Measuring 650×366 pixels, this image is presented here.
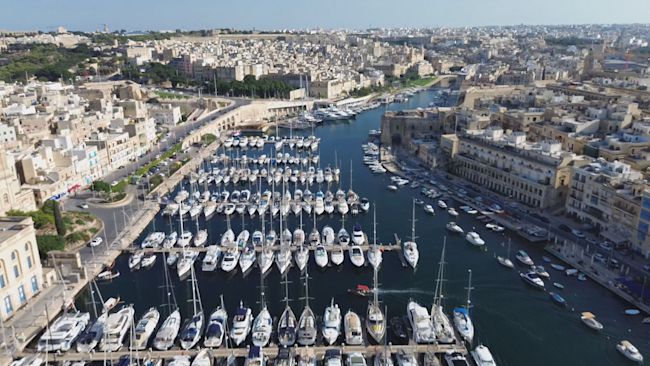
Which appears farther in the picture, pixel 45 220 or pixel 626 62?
pixel 626 62

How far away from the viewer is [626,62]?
97688mm

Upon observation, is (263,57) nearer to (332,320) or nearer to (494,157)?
(494,157)

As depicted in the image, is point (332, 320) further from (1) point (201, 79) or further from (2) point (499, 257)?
(1) point (201, 79)

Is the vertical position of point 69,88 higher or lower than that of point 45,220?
higher

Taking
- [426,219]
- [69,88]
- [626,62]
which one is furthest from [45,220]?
[626,62]

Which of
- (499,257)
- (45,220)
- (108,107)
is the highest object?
(108,107)

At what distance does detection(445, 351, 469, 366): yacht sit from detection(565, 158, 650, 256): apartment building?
14074 mm

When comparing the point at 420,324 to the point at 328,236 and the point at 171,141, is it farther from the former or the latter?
the point at 171,141

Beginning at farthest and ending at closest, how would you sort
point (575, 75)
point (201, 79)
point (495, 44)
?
point (495, 44) < point (201, 79) < point (575, 75)

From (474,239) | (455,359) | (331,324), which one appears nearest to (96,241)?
(331,324)

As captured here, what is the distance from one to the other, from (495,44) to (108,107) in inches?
6108

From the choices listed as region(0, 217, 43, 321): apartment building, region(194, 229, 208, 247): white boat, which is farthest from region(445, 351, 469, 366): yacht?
region(0, 217, 43, 321): apartment building

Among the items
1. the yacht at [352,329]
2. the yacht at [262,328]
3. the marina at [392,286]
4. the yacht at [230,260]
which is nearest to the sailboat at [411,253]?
the marina at [392,286]

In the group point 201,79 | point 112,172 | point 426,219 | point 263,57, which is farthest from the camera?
point 263,57
